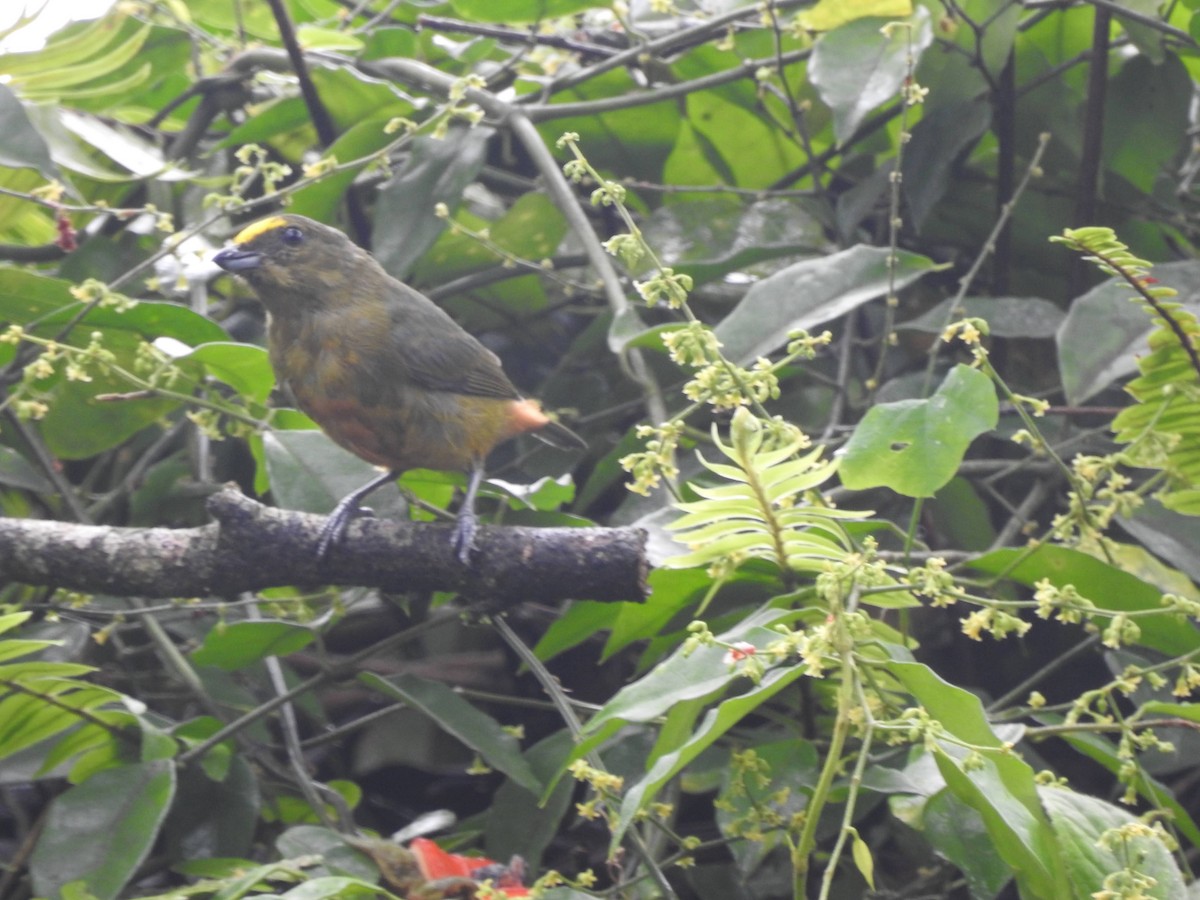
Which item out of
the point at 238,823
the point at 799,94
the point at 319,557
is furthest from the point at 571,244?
the point at 238,823

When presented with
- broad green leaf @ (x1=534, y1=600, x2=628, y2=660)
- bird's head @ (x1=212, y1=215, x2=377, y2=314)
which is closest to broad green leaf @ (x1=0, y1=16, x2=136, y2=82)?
bird's head @ (x1=212, y1=215, x2=377, y2=314)

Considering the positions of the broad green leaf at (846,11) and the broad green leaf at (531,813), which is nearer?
the broad green leaf at (531,813)

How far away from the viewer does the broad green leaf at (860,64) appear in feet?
6.03

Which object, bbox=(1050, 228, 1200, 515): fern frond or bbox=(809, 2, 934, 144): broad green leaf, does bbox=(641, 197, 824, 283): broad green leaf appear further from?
bbox=(1050, 228, 1200, 515): fern frond

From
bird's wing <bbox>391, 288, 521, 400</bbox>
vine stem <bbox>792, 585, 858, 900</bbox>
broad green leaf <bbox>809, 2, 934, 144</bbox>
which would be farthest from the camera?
bird's wing <bbox>391, 288, 521, 400</bbox>

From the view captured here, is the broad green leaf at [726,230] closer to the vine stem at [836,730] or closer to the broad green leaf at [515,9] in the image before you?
the broad green leaf at [515,9]

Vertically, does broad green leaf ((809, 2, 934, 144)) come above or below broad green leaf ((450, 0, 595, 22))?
below

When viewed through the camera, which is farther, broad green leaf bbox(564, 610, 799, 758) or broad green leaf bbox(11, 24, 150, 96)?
broad green leaf bbox(11, 24, 150, 96)

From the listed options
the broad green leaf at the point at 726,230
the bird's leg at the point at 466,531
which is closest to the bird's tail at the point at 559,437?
the bird's leg at the point at 466,531

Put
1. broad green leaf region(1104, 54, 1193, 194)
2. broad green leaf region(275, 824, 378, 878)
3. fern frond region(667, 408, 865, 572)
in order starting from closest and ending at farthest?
fern frond region(667, 408, 865, 572)
broad green leaf region(275, 824, 378, 878)
broad green leaf region(1104, 54, 1193, 194)

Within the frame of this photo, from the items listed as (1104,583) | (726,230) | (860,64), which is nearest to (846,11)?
(860,64)

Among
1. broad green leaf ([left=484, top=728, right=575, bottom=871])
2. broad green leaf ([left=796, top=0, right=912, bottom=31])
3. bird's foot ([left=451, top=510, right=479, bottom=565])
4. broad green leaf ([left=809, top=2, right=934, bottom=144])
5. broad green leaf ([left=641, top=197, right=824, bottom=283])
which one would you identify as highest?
broad green leaf ([left=796, top=0, right=912, bottom=31])

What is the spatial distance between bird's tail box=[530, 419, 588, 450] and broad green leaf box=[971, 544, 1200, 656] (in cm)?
74

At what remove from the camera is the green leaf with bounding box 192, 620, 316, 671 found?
1599mm
